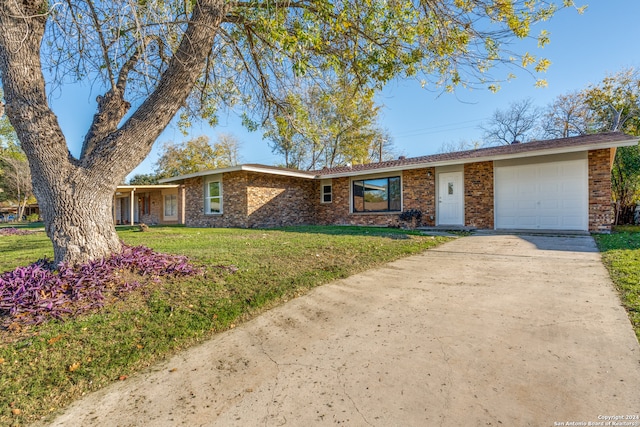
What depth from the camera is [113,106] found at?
13.9 ft

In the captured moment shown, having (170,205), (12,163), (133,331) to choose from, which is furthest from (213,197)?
(12,163)

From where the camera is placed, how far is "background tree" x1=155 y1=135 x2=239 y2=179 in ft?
99.7

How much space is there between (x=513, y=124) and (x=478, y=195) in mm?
15601

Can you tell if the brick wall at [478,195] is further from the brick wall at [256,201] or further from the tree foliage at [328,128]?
the brick wall at [256,201]

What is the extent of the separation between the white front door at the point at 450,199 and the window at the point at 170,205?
1737 cm

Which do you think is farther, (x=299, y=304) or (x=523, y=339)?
(x=299, y=304)

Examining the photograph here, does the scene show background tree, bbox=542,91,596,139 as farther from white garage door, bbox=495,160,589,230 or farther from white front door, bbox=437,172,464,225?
white front door, bbox=437,172,464,225

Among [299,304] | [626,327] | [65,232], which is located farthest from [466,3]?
[65,232]

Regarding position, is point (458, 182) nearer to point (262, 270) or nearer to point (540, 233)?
point (540, 233)

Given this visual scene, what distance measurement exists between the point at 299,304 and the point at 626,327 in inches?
117

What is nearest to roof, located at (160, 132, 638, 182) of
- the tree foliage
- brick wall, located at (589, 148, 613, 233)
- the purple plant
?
brick wall, located at (589, 148, 613, 233)

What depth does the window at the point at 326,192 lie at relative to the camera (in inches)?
618

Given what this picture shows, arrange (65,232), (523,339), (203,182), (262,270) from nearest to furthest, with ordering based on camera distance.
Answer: (523,339)
(65,232)
(262,270)
(203,182)

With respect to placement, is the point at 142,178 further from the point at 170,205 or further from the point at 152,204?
the point at 170,205
